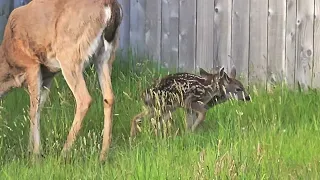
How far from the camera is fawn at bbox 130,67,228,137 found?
7801 mm

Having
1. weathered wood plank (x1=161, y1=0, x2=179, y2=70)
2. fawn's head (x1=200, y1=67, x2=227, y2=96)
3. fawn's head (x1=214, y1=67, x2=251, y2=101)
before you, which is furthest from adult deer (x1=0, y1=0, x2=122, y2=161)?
weathered wood plank (x1=161, y1=0, x2=179, y2=70)

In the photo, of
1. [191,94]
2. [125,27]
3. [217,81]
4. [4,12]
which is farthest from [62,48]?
[125,27]

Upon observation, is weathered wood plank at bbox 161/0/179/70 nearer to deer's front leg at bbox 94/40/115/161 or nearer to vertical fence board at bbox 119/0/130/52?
vertical fence board at bbox 119/0/130/52

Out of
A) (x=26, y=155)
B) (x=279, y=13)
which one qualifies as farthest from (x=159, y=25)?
(x=26, y=155)

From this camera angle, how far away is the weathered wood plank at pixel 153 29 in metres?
10.7

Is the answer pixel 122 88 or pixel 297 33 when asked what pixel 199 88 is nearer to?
pixel 122 88

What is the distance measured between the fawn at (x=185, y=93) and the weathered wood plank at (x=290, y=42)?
1.49 metres

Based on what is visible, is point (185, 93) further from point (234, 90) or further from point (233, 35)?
point (233, 35)

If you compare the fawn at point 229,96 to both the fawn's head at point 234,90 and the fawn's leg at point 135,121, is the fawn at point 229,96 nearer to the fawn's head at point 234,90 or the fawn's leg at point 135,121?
the fawn's head at point 234,90

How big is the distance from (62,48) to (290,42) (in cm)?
334

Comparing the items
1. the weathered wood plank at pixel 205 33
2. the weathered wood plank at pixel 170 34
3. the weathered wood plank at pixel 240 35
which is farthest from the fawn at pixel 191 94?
the weathered wood plank at pixel 170 34

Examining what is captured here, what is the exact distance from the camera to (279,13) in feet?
32.1

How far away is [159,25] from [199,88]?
2.66 meters

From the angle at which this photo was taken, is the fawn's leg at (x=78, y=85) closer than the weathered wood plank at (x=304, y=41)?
Yes
